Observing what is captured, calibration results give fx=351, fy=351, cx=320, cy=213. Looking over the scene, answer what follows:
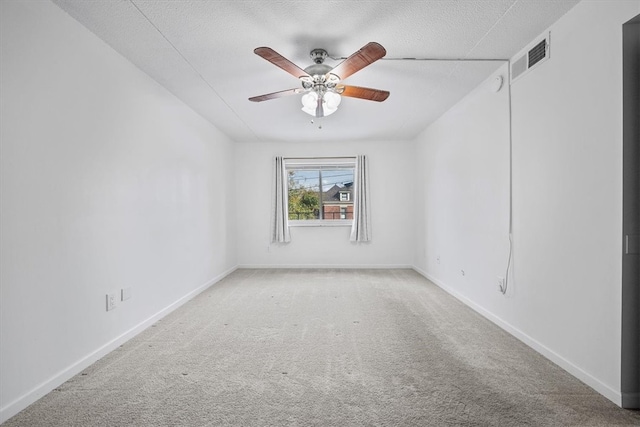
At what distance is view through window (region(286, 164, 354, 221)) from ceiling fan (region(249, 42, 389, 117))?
141 inches

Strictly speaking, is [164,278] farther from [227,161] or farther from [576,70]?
[576,70]

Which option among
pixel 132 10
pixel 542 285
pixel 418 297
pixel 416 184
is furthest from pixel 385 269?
pixel 132 10

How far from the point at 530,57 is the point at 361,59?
4.54 feet

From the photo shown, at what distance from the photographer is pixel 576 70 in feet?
7.25

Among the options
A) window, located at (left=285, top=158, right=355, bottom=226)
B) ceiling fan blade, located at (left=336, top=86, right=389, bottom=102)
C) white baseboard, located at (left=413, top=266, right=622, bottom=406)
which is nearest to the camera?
white baseboard, located at (left=413, top=266, right=622, bottom=406)

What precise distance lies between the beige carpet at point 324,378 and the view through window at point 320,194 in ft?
10.7

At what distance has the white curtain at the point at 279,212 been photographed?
6410mm

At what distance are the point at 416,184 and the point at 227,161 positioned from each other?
3296 millimetres

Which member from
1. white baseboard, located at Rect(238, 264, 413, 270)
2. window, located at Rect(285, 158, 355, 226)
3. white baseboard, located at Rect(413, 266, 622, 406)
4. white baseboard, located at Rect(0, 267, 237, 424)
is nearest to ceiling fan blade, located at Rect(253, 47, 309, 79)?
white baseboard, located at Rect(0, 267, 237, 424)

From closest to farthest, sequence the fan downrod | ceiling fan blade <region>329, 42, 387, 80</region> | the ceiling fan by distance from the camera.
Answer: ceiling fan blade <region>329, 42, 387, 80</region> < the ceiling fan < the fan downrod

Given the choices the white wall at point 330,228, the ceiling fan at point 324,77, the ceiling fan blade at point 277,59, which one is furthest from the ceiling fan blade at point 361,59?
the white wall at point 330,228

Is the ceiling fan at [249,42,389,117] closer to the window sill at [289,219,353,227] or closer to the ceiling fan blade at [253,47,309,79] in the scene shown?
the ceiling fan blade at [253,47,309,79]

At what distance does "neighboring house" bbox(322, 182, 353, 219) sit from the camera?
673 centimetres

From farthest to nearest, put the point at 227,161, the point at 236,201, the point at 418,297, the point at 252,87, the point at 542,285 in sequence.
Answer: the point at 236,201, the point at 227,161, the point at 418,297, the point at 252,87, the point at 542,285
